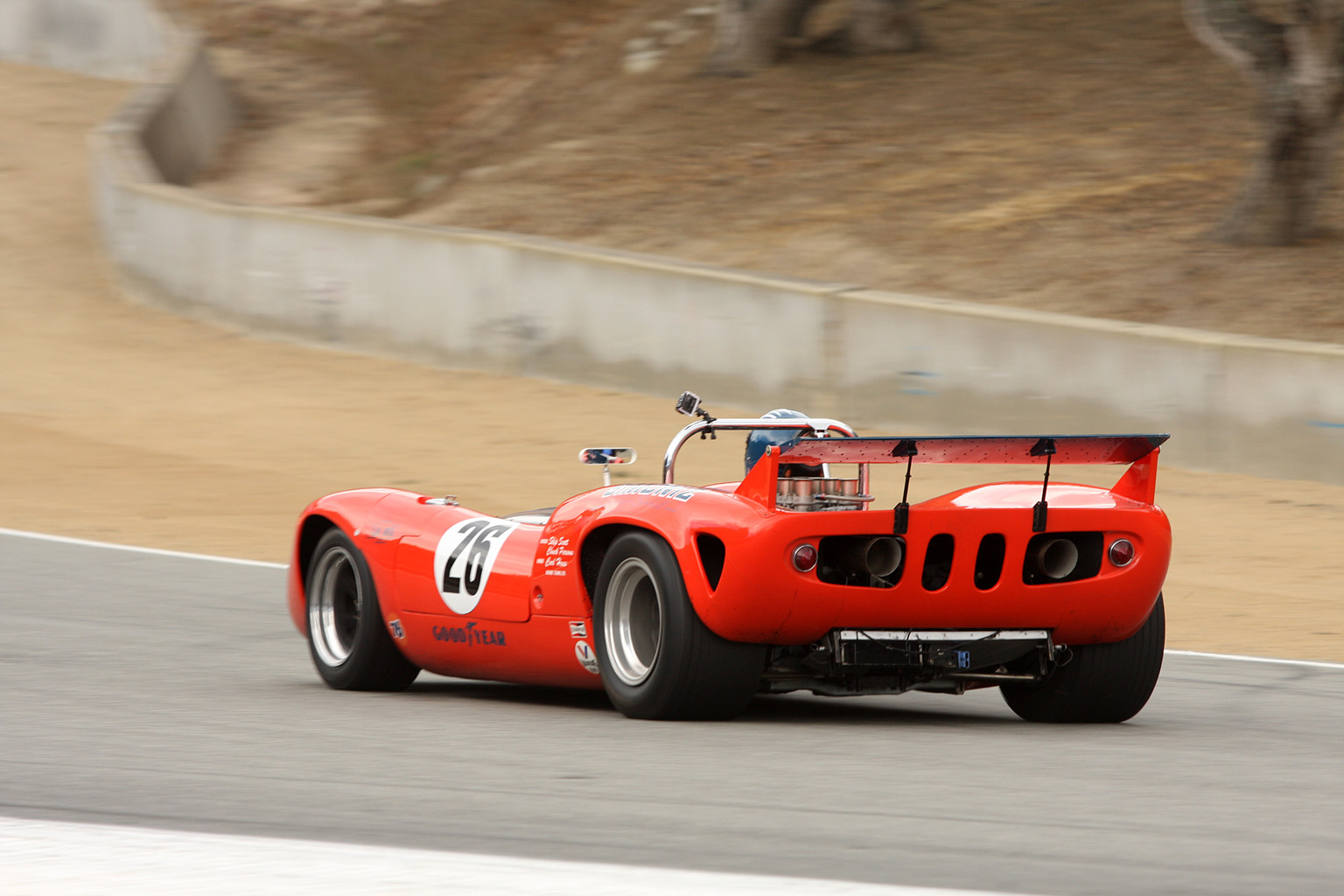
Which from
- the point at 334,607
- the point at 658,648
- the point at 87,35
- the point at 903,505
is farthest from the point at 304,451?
the point at 87,35

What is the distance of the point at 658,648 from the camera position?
6844 mm

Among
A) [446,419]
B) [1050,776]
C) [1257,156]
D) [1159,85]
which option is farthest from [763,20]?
[1050,776]

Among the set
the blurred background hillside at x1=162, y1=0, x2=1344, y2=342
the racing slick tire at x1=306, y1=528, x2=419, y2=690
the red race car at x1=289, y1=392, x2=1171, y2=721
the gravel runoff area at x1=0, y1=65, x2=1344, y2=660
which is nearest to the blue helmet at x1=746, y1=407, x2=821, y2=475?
the red race car at x1=289, y1=392, x2=1171, y2=721

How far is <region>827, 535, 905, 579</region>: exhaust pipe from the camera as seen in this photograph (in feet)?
22.3

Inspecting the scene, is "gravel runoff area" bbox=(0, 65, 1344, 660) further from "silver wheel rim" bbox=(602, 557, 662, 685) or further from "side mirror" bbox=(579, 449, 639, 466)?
"silver wheel rim" bbox=(602, 557, 662, 685)

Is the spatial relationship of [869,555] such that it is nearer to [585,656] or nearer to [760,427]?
[760,427]

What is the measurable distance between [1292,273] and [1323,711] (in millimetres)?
12448

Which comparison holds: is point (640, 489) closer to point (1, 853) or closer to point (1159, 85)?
point (1, 853)

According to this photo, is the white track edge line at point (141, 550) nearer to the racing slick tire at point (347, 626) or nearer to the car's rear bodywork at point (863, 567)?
the racing slick tire at point (347, 626)

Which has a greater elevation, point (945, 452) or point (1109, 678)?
point (945, 452)

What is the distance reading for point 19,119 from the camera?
34.0 meters

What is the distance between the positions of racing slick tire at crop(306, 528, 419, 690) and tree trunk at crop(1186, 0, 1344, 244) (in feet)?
42.6

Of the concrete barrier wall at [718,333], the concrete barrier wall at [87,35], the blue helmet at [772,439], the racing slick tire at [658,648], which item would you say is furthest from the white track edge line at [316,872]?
the concrete barrier wall at [87,35]

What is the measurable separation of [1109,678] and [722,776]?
202 cm
